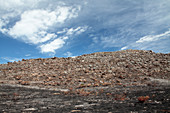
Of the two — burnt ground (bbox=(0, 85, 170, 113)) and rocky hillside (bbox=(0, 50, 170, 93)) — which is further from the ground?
rocky hillside (bbox=(0, 50, 170, 93))

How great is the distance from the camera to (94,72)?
20078mm

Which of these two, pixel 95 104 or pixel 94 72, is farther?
pixel 94 72

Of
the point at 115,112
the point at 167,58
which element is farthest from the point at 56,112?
the point at 167,58

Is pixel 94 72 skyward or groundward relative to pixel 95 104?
skyward

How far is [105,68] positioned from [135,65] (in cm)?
465

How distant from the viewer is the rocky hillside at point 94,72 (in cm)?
1645

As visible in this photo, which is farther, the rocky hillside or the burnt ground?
the rocky hillside

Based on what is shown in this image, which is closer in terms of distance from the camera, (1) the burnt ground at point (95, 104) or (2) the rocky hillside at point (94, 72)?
(1) the burnt ground at point (95, 104)

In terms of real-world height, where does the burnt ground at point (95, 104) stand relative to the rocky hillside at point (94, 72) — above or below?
below

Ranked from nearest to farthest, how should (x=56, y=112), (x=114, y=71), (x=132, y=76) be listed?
1. (x=56, y=112)
2. (x=132, y=76)
3. (x=114, y=71)

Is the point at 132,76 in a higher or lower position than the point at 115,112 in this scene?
higher

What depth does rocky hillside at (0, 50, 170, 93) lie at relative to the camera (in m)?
16.5

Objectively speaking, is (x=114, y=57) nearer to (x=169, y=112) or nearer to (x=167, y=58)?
(x=167, y=58)

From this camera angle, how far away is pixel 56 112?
19.7 feet
